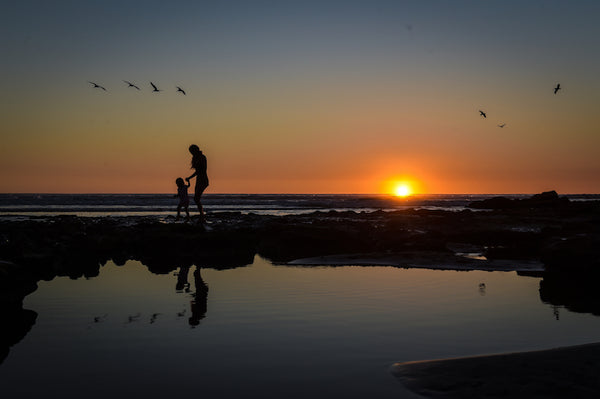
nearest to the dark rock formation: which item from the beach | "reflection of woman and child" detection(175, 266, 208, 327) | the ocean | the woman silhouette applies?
the ocean

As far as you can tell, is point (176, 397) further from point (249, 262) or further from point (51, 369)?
point (249, 262)

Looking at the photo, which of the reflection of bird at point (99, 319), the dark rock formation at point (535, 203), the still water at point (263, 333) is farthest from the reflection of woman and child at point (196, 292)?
the dark rock formation at point (535, 203)

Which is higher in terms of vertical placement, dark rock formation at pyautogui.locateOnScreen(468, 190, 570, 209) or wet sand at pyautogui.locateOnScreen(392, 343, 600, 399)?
dark rock formation at pyautogui.locateOnScreen(468, 190, 570, 209)

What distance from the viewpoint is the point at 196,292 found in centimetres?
879

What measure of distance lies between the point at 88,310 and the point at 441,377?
5216mm

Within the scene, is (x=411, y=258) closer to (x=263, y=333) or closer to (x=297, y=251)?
(x=297, y=251)

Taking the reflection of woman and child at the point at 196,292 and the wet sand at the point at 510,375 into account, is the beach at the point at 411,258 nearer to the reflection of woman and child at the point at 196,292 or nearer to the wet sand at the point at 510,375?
the wet sand at the point at 510,375

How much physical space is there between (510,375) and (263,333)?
2779mm

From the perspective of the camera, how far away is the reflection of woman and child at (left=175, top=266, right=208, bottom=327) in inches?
271

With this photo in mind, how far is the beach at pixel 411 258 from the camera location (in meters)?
4.44

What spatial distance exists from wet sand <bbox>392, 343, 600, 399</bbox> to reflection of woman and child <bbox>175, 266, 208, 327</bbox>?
308 cm

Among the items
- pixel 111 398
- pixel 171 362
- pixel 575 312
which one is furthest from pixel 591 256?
pixel 111 398

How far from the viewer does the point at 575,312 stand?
7402 mm

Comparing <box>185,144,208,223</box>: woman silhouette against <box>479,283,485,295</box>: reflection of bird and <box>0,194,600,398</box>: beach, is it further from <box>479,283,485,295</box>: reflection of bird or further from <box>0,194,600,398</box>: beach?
<box>479,283,485,295</box>: reflection of bird
